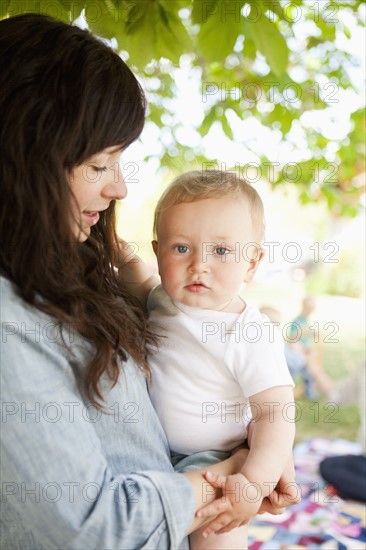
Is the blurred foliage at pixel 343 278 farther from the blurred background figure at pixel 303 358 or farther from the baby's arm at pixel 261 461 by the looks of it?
the baby's arm at pixel 261 461

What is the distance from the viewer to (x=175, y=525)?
1.12 metres

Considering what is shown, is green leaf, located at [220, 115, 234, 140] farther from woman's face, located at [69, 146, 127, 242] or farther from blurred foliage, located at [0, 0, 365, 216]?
woman's face, located at [69, 146, 127, 242]

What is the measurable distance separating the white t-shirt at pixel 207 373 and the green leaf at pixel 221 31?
72 centimetres

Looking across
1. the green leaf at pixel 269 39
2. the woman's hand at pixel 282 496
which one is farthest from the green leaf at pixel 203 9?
the woman's hand at pixel 282 496

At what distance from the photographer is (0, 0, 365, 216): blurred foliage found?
5.44ft

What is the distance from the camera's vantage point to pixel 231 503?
123 cm

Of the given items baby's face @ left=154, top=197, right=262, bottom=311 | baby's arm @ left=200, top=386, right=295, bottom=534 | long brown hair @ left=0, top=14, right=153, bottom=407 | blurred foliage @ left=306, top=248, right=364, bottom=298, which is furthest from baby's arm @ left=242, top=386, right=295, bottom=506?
blurred foliage @ left=306, top=248, right=364, bottom=298

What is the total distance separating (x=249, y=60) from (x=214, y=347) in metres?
2.84

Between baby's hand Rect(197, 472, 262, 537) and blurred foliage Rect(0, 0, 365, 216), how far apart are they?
1014 mm

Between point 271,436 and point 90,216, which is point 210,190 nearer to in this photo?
point 90,216

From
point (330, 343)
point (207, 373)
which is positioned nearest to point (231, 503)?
point (207, 373)

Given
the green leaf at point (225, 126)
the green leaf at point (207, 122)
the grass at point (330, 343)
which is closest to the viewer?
the green leaf at point (207, 122)

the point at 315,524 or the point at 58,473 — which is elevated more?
the point at 58,473

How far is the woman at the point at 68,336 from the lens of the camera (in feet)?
3.46
